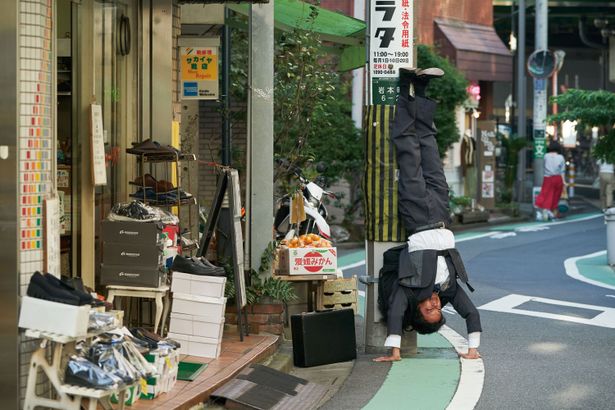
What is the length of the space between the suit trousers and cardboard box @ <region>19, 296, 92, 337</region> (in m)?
4.18

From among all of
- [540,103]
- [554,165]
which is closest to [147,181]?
[554,165]

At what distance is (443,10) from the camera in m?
32.6

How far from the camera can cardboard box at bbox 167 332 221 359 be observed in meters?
9.23

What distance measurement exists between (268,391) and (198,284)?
113cm

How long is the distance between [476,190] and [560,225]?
3.68m

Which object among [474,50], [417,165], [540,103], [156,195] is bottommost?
[156,195]

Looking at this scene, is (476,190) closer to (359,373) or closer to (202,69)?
(202,69)

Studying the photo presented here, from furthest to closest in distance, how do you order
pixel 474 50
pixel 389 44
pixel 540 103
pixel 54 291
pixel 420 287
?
1. pixel 474 50
2. pixel 540 103
3. pixel 389 44
4. pixel 420 287
5. pixel 54 291

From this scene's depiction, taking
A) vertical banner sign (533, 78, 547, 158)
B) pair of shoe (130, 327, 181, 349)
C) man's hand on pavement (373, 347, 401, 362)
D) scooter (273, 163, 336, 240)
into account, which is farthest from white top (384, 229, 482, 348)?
vertical banner sign (533, 78, 547, 158)

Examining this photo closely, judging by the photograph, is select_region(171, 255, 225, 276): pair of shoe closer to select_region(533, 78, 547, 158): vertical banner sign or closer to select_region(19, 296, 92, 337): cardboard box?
select_region(19, 296, 92, 337): cardboard box

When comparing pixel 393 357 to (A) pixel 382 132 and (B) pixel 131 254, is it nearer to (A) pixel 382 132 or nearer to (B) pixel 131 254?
(A) pixel 382 132

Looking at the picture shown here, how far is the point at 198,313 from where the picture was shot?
921 cm

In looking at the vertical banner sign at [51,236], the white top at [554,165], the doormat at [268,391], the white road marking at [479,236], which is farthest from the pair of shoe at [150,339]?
the white top at [554,165]

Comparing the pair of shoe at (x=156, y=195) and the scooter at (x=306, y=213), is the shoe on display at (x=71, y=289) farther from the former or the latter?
the scooter at (x=306, y=213)
